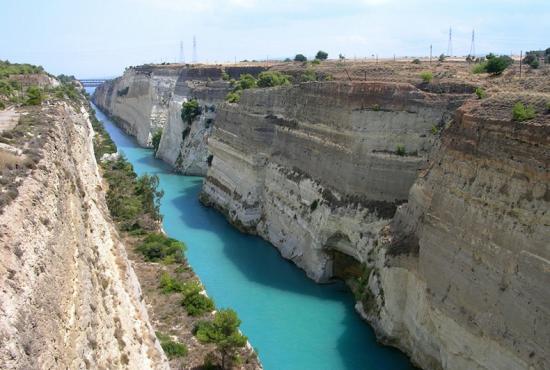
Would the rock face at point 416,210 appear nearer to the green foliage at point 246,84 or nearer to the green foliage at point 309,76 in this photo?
the green foliage at point 309,76

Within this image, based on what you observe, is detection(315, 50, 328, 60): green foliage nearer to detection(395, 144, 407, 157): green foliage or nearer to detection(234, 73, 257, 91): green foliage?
detection(234, 73, 257, 91): green foliage

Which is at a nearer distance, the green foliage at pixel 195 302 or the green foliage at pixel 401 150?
the green foliage at pixel 195 302

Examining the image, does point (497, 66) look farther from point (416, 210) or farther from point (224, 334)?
point (224, 334)

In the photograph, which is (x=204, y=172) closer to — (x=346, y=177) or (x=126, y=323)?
(x=346, y=177)

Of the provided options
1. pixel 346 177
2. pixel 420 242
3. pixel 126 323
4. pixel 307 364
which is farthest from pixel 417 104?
pixel 126 323

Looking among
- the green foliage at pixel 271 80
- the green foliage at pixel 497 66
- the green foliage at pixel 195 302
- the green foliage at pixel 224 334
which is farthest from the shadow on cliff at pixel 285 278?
the green foliage at pixel 497 66
